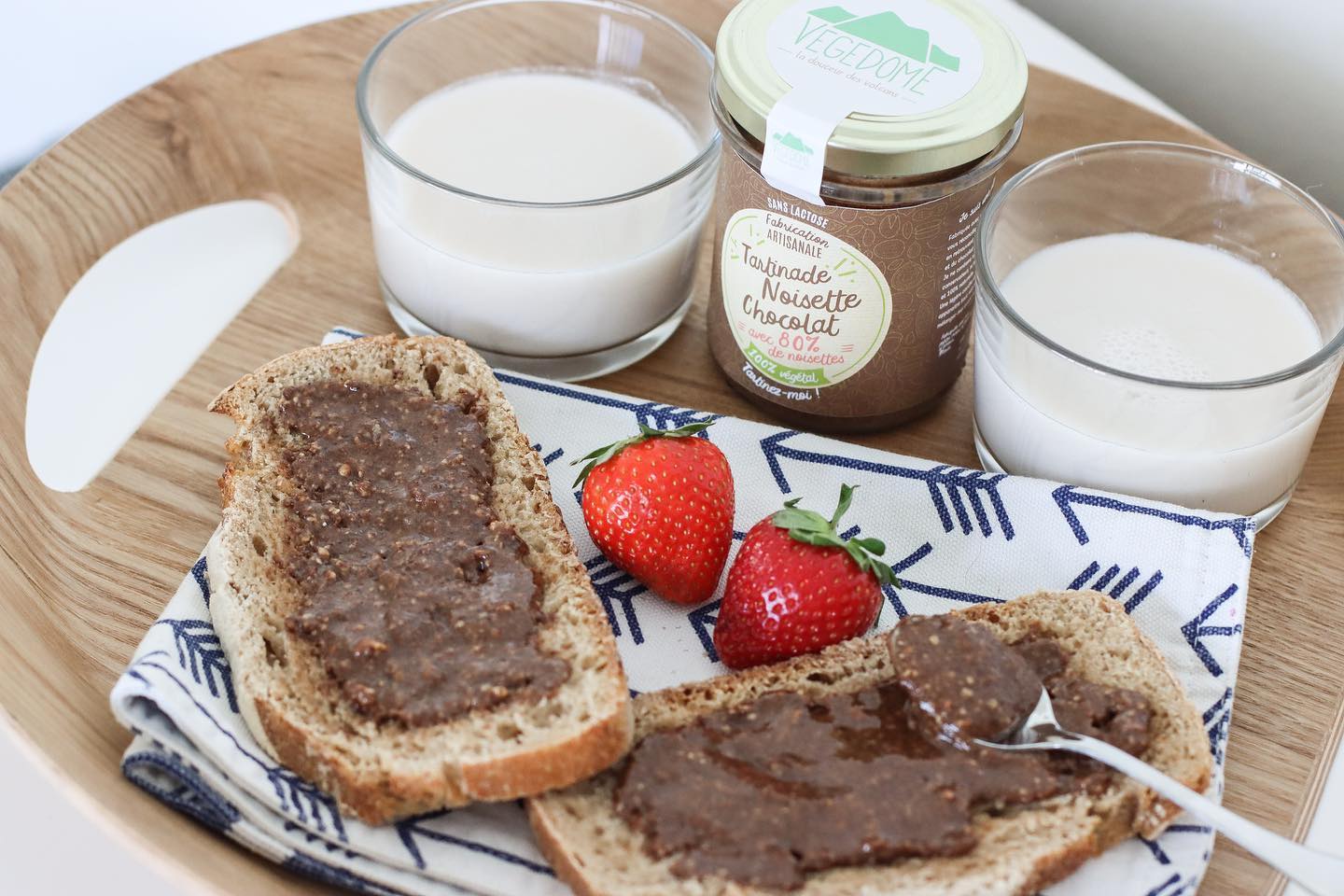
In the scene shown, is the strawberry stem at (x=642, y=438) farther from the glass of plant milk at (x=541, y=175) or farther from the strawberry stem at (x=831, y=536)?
the glass of plant milk at (x=541, y=175)

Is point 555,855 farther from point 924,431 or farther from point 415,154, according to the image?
point 415,154

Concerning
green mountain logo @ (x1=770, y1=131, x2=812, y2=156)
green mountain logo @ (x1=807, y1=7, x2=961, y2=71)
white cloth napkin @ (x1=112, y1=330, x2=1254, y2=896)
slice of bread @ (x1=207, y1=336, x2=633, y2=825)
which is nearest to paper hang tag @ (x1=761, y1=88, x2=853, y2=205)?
green mountain logo @ (x1=770, y1=131, x2=812, y2=156)

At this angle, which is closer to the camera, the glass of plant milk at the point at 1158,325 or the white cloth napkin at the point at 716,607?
the white cloth napkin at the point at 716,607

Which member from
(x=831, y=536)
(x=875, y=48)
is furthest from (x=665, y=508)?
(x=875, y=48)

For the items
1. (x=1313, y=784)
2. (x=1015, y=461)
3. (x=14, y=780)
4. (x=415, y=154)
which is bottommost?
(x=14, y=780)

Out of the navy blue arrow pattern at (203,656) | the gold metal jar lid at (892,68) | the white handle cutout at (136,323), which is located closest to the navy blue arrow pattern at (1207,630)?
the gold metal jar lid at (892,68)

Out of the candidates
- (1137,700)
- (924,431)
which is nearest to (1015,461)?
(924,431)

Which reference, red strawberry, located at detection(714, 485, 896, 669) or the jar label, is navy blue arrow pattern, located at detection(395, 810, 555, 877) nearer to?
red strawberry, located at detection(714, 485, 896, 669)
